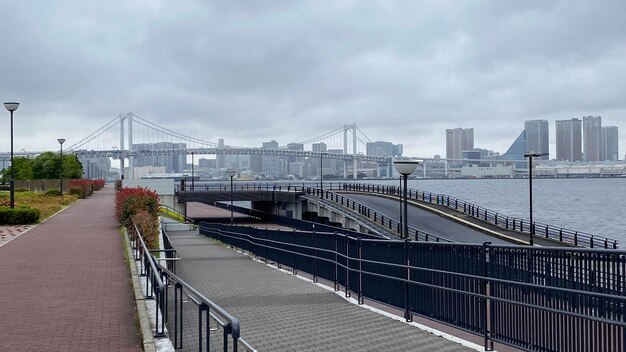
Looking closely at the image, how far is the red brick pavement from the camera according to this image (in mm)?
8461

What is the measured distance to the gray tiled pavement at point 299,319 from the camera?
26.8ft

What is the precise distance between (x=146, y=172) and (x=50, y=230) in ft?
362

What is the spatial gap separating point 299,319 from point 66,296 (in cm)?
415

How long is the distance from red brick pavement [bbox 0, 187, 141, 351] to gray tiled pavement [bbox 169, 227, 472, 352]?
1203 millimetres

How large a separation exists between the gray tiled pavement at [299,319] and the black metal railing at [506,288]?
0.40 m

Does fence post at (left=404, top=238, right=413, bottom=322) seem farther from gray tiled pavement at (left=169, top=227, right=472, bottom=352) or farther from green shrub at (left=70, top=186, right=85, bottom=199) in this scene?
green shrub at (left=70, top=186, right=85, bottom=199)

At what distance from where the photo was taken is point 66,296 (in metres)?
11.5

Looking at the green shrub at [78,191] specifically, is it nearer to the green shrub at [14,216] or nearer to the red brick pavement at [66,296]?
the green shrub at [14,216]

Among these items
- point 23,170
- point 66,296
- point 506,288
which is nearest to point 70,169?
point 23,170

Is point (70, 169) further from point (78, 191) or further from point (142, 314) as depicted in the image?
point (142, 314)

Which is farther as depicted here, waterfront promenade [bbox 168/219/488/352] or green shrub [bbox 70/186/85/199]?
green shrub [bbox 70/186/85/199]

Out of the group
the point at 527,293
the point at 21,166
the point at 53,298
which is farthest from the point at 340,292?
the point at 21,166

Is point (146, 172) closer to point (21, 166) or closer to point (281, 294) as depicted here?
point (21, 166)

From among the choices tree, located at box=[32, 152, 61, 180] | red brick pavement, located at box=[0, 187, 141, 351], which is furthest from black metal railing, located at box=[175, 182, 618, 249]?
tree, located at box=[32, 152, 61, 180]
